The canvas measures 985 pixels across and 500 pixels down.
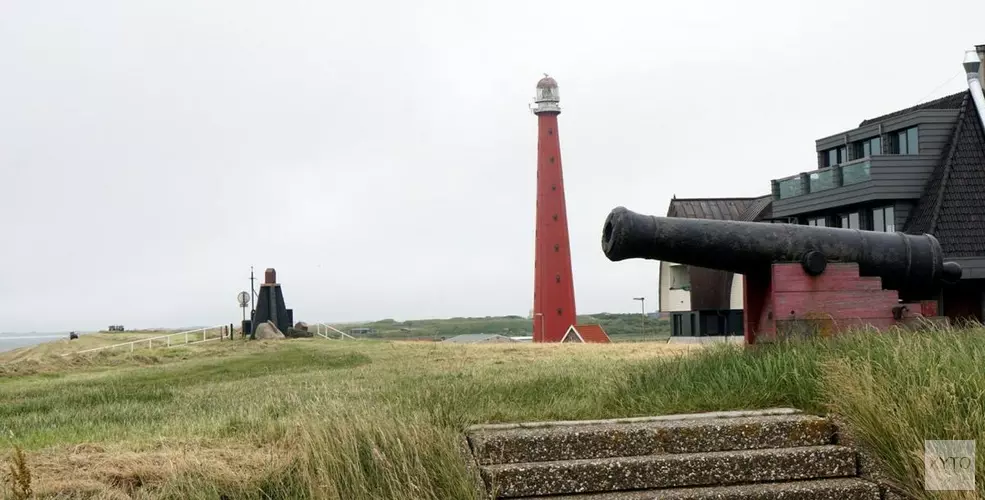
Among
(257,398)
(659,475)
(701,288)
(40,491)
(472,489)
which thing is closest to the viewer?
(40,491)

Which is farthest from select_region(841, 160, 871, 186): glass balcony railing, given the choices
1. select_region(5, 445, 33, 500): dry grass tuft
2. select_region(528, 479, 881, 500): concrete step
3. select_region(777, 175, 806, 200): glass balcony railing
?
select_region(5, 445, 33, 500): dry grass tuft

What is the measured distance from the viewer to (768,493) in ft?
22.1

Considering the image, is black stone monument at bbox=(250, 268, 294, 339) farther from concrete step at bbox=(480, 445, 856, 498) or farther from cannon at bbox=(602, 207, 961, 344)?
concrete step at bbox=(480, 445, 856, 498)

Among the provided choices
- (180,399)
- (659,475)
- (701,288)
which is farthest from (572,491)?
(701,288)

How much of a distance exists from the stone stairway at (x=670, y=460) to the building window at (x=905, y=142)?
2880 centimetres

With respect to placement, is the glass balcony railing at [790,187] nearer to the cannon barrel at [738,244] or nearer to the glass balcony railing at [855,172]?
the glass balcony railing at [855,172]

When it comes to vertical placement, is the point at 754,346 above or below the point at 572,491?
above

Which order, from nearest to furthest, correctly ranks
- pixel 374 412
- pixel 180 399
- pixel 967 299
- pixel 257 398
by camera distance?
pixel 374 412, pixel 257 398, pixel 180 399, pixel 967 299

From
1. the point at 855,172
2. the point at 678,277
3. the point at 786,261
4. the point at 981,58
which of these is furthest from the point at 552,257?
the point at 786,261

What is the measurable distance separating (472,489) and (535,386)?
389 centimetres

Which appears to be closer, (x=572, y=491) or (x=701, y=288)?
(x=572, y=491)

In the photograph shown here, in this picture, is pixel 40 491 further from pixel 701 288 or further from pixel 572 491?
pixel 701 288

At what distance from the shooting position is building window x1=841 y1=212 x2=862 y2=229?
116ft

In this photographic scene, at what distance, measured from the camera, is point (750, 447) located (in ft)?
24.1
